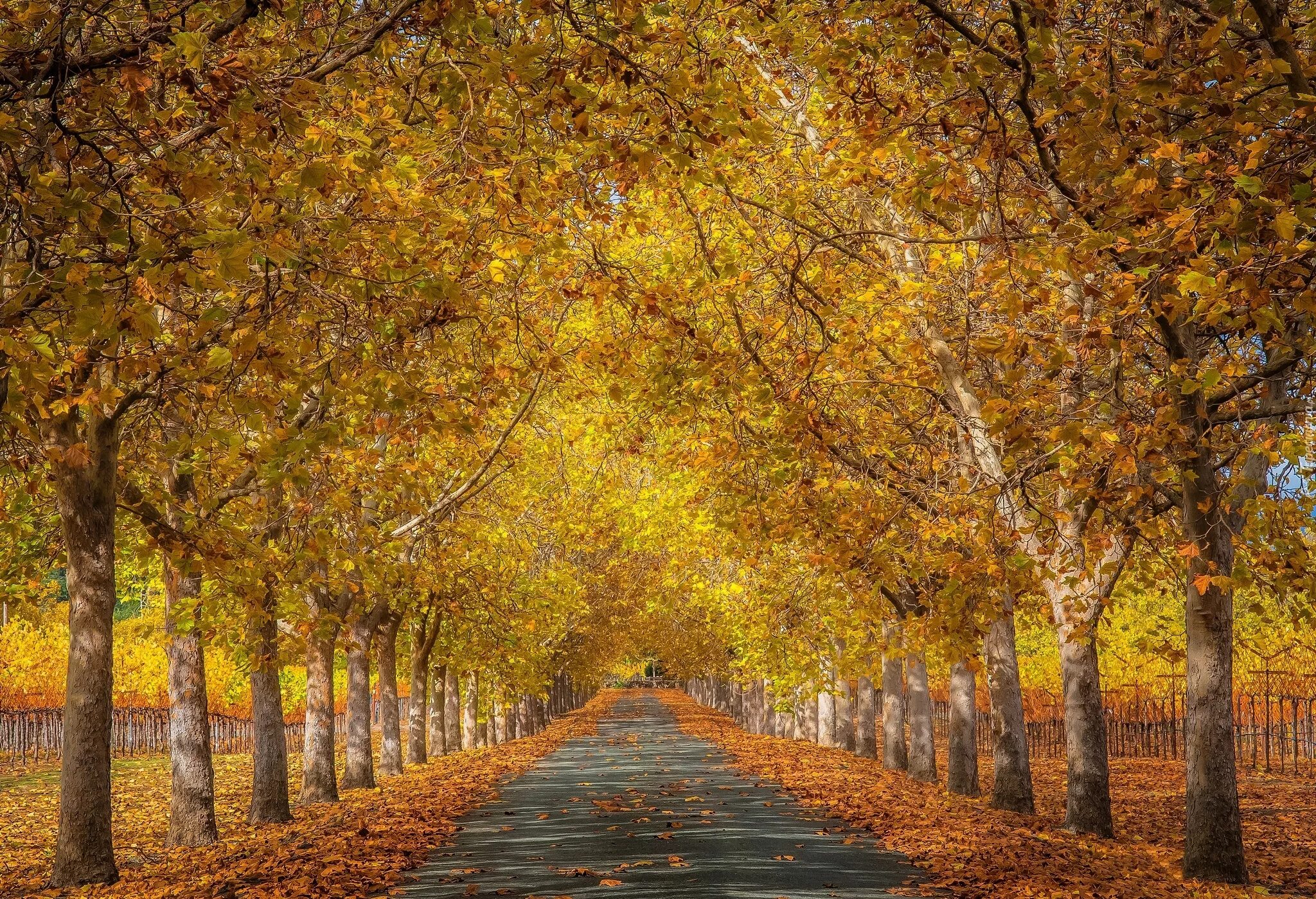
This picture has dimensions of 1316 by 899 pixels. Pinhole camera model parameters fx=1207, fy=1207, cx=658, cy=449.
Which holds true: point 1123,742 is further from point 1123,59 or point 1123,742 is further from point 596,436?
point 1123,59

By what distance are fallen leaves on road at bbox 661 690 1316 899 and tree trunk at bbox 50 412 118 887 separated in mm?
7584

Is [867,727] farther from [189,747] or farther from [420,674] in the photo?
[189,747]

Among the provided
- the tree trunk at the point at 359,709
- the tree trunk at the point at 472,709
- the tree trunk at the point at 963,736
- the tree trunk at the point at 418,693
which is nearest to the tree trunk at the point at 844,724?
the tree trunk at the point at 418,693

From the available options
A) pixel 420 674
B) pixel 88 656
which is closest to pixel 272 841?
pixel 88 656

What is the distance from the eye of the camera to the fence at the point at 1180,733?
1254 inches

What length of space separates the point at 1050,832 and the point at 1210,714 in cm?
393

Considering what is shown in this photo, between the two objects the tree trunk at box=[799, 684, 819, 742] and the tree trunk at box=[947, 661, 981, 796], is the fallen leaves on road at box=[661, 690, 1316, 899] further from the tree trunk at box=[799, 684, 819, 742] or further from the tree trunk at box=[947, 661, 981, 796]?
the tree trunk at box=[799, 684, 819, 742]

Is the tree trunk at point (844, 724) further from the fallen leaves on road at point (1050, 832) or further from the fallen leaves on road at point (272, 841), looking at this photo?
the fallen leaves on road at point (272, 841)

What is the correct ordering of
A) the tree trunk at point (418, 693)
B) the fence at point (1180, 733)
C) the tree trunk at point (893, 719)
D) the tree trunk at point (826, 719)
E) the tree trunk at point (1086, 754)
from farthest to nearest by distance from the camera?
the tree trunk at point (826, 719), the fence at point (1180, 733), the tree trunk at point (418, 693), the tree trunk at point (893, 719), the tree trunk at point (1086, 754)

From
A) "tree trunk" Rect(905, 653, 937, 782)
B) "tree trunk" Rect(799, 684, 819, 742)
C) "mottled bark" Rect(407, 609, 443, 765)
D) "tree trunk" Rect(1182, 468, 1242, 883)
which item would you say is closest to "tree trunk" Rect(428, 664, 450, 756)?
"mottled bark" Rect(407, 609, 443, 765)

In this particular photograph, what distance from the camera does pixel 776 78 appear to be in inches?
556

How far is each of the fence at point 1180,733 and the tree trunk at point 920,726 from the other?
833 centimetres

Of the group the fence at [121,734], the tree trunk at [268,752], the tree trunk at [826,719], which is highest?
the tree trunk at [268,752]

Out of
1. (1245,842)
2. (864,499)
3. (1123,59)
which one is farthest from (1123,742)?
(1123,59)
